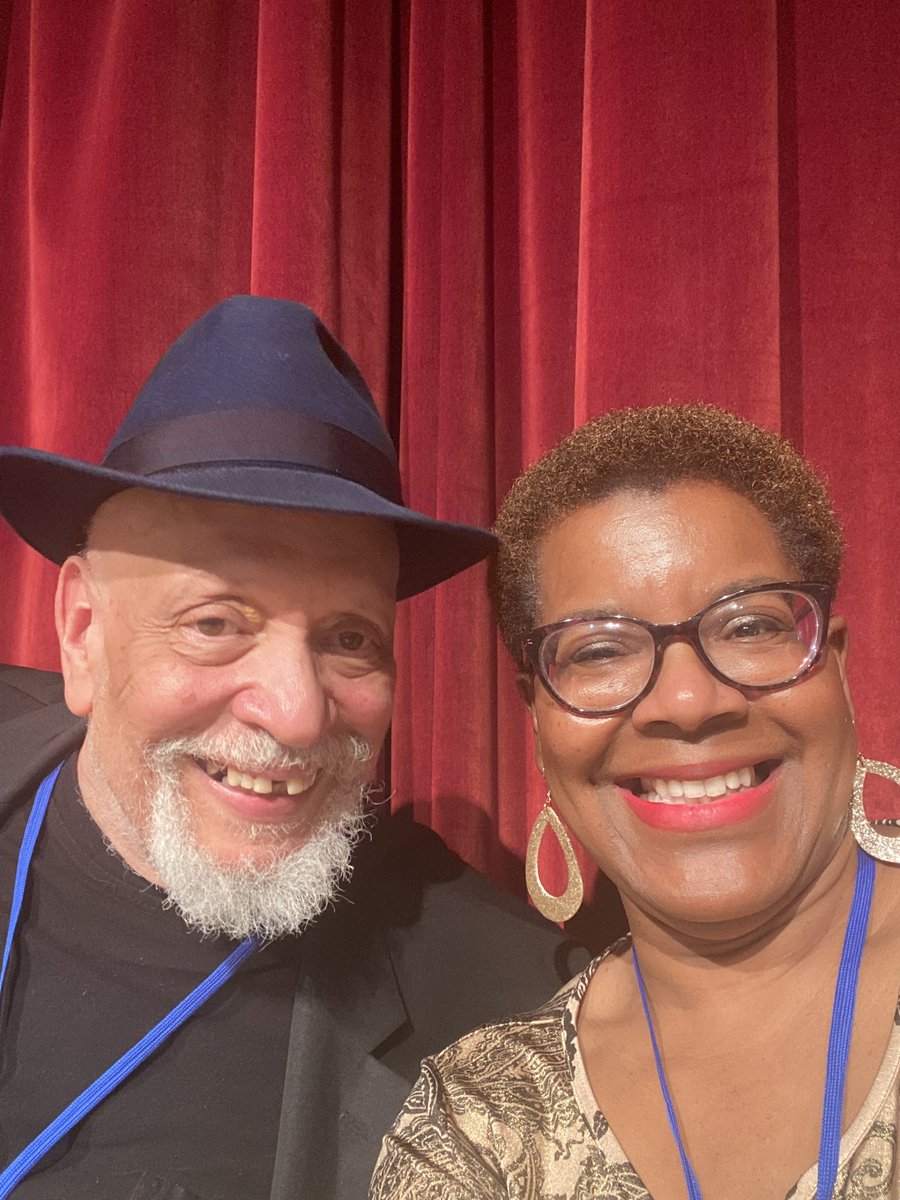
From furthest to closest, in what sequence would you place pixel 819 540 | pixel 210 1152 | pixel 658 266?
pixel 658 266 < pixel 210 1152 < pixel 819 540

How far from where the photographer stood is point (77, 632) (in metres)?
1.42

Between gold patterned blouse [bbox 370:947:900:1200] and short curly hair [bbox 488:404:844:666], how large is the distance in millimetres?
543

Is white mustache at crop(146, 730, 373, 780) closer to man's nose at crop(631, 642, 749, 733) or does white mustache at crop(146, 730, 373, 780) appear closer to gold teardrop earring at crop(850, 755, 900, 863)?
man's nose at crop(631, 642, 749, 733)

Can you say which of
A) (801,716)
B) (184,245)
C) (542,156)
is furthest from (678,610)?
(184,245)

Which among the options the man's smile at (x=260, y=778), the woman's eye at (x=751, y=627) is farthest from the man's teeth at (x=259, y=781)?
the woman's eye at (x=751, y=627)

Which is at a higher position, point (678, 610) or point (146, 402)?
point (146, 402)

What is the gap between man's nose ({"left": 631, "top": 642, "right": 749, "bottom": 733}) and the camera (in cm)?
105

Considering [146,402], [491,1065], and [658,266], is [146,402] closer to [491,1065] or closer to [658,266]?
[658,266]

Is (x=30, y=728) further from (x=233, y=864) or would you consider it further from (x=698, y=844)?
(x=698, y=844)

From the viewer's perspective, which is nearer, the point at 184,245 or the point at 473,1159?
the point at 473,1159

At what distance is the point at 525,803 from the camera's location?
1885 mm

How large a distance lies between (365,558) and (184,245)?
126 cm

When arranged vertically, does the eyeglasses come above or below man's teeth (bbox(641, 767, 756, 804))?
above

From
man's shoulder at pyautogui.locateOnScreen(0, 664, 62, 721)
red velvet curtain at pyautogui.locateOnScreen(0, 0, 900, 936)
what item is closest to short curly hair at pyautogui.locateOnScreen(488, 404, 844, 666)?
red velvet curtain at pyautogui.locateOnScreen(0, 0, 900, 936)
